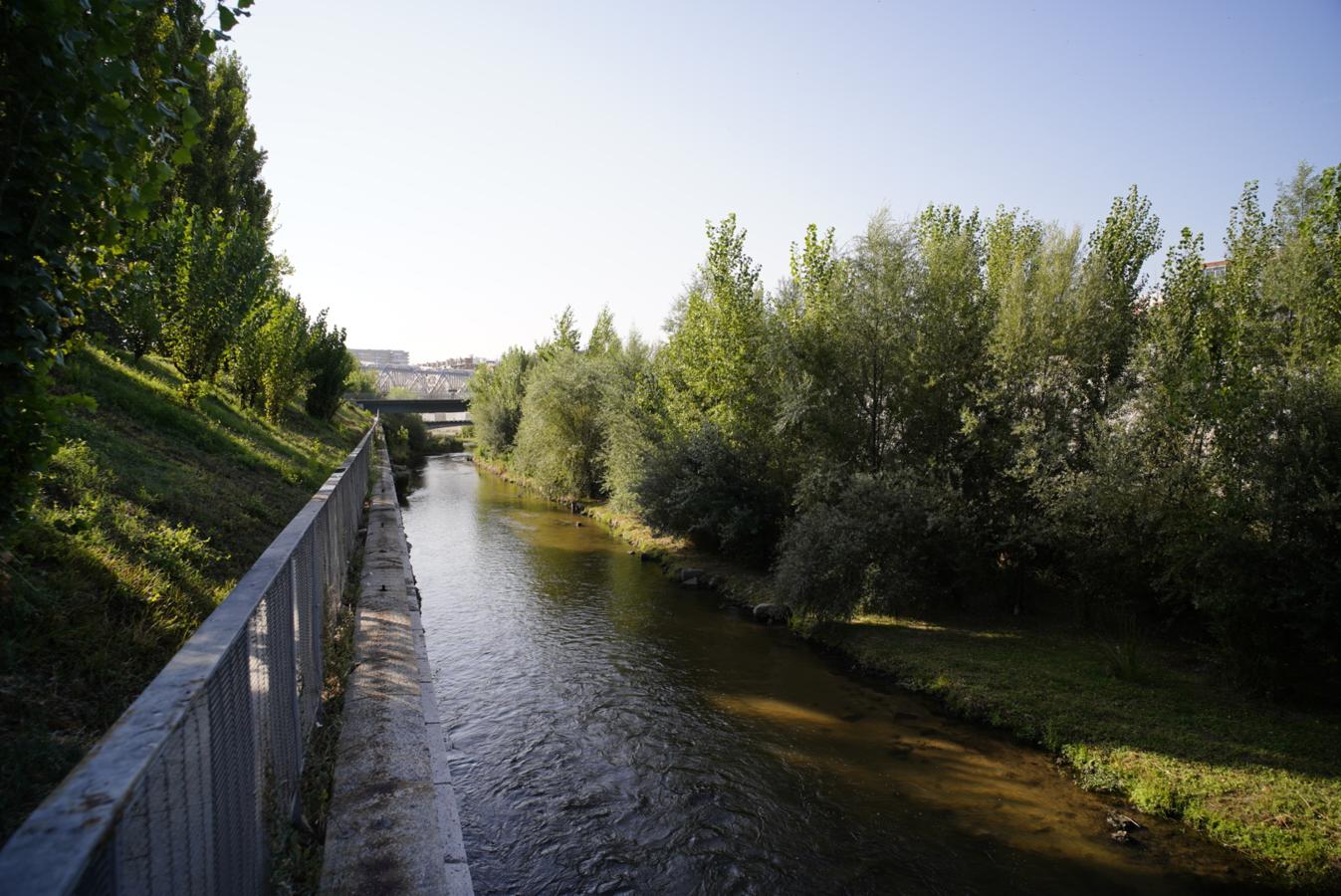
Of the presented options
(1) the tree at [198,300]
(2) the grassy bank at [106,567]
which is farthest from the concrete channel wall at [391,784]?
(1) the tree at [198,300]

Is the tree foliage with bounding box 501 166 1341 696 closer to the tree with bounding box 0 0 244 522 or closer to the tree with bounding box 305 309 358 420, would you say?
the tree with bounding box 0 0 244 522

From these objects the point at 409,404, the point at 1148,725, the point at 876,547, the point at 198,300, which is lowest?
the point at 1148,725

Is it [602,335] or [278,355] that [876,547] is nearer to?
[278,355]

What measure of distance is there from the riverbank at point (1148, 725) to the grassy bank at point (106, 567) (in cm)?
1094

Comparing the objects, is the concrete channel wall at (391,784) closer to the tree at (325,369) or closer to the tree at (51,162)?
the tree at (51,162)

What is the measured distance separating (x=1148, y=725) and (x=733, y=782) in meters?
6.39

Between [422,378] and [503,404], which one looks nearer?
[503,404]

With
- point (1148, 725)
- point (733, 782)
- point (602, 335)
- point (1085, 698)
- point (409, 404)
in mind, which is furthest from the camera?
point (409, 404)

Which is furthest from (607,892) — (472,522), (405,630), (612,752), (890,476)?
(472,522)

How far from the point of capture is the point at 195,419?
1301 centimetres

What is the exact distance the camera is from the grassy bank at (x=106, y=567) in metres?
4.05

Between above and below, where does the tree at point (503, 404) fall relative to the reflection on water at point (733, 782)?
above

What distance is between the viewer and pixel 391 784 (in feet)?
18.3

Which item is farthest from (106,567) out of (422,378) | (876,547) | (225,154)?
(422,378)
